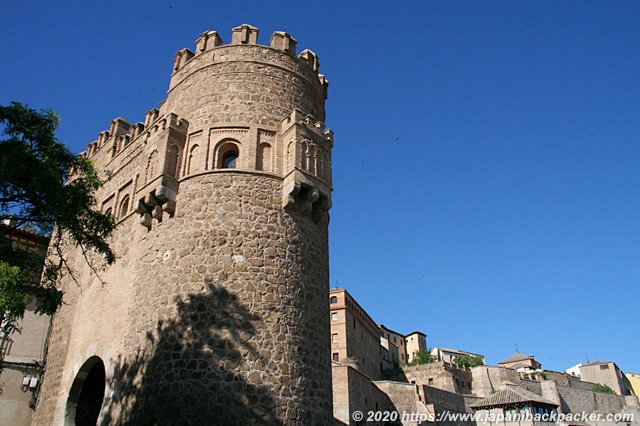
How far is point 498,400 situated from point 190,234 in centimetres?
3240

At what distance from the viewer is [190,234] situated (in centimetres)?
1132

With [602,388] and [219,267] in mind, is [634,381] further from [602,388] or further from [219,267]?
[219,267]

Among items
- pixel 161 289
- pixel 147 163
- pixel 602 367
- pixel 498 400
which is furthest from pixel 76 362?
pixel 602 367

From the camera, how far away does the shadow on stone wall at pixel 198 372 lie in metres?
9.52

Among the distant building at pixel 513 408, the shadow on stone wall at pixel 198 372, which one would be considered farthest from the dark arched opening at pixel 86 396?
the distant building at pixel 513 408

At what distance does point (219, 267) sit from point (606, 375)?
74682 mm

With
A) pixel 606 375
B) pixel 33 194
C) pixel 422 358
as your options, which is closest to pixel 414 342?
pixel 422 358

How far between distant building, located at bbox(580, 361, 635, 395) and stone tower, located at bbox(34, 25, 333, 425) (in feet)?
235

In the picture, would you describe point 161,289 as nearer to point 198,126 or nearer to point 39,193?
point 39,193

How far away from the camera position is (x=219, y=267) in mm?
10750

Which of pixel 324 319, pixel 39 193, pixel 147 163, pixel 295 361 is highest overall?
pixel 147 163

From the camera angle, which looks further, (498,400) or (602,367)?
(602,367)

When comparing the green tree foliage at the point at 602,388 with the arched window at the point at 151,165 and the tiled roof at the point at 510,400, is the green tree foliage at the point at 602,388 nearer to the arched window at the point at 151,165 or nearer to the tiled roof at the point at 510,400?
the tiled roof at the point at 510,400

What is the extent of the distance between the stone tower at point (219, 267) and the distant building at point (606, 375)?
7150 cm
